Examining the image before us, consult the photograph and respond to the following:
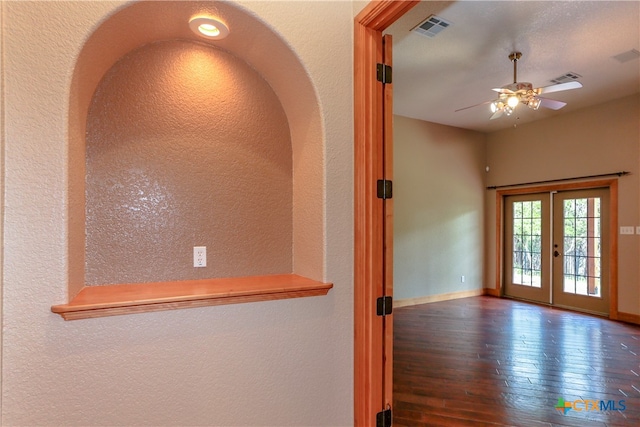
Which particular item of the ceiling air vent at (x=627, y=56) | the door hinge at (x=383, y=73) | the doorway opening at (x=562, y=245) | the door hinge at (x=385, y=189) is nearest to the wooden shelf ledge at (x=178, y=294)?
the door hinge at (x=385, y=189)

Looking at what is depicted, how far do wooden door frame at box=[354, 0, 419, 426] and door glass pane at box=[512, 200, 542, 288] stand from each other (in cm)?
542

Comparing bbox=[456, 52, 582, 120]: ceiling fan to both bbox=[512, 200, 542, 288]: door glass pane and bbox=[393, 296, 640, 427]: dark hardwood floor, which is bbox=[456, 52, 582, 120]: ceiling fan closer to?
bbox=[393, 296, 640, 427]: dark hardwood floor

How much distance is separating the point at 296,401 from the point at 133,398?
2.39 ft

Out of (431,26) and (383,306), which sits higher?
(431,26)

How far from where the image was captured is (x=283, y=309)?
161 cm

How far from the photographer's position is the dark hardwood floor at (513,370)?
2408 mm

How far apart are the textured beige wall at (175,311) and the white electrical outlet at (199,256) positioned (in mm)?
395

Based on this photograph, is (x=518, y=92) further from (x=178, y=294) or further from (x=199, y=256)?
(x=178, y=294)

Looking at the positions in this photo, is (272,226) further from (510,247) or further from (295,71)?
(510,247)

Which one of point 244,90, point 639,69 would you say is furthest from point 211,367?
point 639,69

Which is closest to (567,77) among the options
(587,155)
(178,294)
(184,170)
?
(587,155)

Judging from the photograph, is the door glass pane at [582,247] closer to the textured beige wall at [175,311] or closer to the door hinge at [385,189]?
the door hinge at [385,189]

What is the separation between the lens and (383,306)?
1.69 meters

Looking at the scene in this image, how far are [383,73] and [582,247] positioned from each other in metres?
5.38
